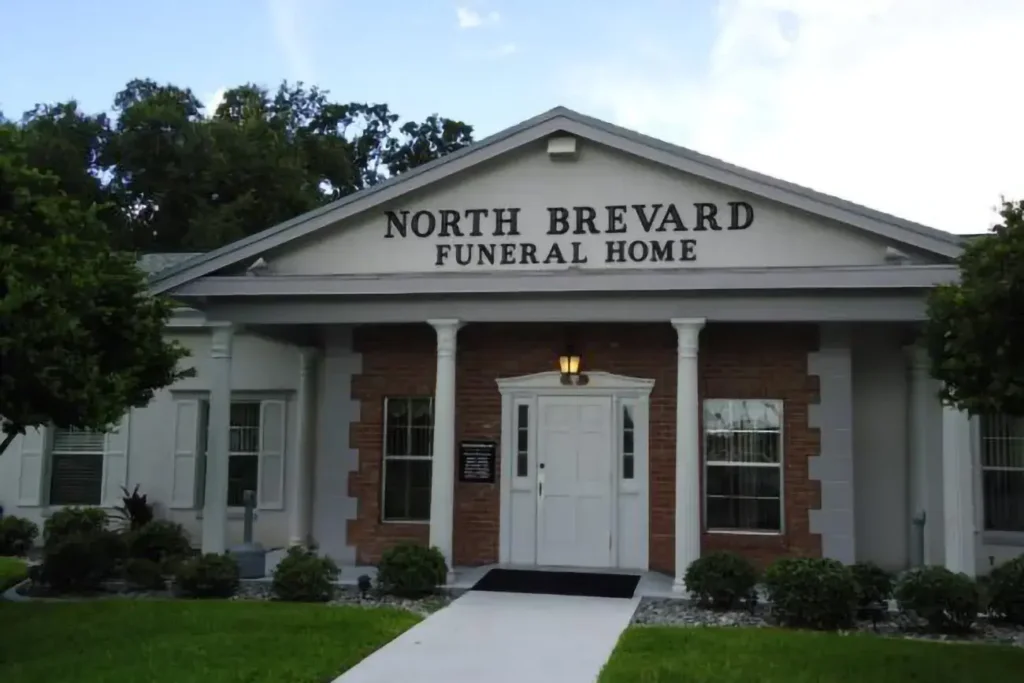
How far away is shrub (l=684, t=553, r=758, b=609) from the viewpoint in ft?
33.1

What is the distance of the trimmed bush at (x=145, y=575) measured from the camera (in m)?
11.0

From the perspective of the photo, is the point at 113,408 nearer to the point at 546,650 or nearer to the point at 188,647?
the point at 188,647

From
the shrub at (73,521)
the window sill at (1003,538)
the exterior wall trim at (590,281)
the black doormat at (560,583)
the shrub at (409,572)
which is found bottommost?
the black doormat at (560,583)

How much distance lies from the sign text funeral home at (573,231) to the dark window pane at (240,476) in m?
4.49

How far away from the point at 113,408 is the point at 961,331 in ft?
22.1

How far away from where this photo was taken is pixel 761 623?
9.63 meters

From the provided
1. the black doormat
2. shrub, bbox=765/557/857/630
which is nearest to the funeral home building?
Answer: the black doormat

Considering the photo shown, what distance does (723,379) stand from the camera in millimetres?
12312

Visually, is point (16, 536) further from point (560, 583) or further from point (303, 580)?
point (560, 583)

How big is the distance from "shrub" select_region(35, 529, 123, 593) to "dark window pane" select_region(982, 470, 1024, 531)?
33.9ft

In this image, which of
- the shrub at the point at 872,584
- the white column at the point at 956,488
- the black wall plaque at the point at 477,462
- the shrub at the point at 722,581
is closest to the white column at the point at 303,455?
the black wall plaque at the point at 477,462

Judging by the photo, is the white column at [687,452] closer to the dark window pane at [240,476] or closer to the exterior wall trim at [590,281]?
the exterior wall trim at [590,281]

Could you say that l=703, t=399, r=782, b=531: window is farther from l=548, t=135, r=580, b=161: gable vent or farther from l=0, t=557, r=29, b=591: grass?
l=0, t=557, r=29, b=591: grass

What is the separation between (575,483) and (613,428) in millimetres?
814
